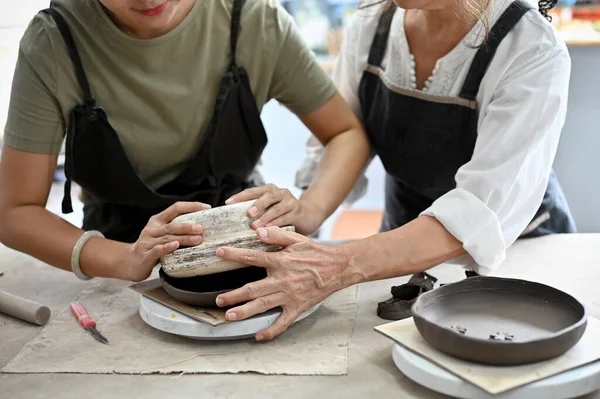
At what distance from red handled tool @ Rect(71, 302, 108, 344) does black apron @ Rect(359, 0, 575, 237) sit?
0.92 meters

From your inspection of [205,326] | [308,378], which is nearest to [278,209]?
[205,326]

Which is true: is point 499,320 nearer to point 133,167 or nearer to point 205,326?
point 205,326

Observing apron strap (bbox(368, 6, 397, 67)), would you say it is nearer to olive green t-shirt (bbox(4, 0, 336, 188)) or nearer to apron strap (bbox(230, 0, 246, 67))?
olive green t-shirt (bbox(4, 0, 336, 188))

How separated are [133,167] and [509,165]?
902mm

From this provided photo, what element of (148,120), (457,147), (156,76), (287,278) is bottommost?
(287,278)

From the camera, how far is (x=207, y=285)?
143 centimetres

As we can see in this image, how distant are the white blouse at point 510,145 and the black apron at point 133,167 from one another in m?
0.61

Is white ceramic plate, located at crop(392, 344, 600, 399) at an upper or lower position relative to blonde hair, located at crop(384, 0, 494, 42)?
lower

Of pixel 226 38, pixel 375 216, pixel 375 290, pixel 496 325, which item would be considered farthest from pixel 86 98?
pixel 375 216

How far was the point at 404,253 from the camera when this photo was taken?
1.51 m

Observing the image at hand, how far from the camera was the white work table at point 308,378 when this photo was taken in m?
1.22

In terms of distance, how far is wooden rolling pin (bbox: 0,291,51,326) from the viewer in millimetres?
1535

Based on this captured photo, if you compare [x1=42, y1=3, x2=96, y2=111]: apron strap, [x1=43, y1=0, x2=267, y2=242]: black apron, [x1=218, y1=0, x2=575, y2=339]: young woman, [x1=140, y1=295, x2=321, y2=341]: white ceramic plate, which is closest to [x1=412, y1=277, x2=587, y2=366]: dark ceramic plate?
[x1=218, y1=0, x2=575, y2=339]: young woman

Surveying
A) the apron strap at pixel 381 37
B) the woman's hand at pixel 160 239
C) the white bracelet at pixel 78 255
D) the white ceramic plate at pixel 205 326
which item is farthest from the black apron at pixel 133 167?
the white ceramic plate at pixel 205 326
